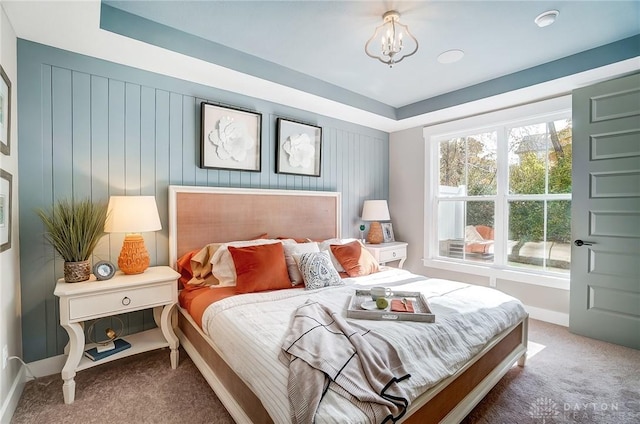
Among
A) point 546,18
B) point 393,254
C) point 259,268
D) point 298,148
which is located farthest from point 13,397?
point 546,18

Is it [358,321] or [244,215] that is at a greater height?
[244,215]

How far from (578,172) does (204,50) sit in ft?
11.5

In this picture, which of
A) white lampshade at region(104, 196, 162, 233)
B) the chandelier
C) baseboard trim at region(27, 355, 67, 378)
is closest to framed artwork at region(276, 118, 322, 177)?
the chandelier

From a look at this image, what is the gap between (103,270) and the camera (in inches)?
82.0

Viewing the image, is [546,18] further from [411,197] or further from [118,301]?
[118,301]

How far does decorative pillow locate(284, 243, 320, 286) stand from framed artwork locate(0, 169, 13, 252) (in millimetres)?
1758

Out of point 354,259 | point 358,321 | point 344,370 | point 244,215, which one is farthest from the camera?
point 244,215

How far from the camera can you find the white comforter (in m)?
1.23

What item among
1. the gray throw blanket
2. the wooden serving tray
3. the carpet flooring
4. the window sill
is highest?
the wooden serving tray

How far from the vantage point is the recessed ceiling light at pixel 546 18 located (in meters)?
2.06

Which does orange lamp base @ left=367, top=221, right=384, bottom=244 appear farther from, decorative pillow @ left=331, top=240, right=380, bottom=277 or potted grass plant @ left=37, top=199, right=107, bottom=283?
potted grass plant @ left=37, top=199, right=107, bottom=283

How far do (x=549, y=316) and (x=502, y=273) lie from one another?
587 mm

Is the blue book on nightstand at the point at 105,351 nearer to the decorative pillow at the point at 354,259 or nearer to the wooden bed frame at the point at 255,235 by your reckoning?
the wooden bed frame at the point at 255,235

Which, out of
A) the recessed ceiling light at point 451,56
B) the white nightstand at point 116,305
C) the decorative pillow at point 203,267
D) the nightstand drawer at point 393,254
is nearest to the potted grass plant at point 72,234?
the white nightstand at point 116,305
